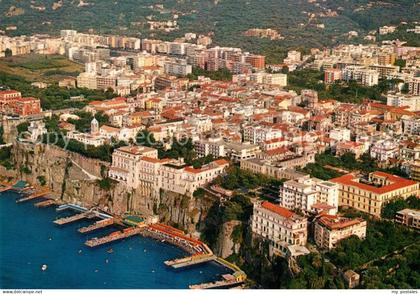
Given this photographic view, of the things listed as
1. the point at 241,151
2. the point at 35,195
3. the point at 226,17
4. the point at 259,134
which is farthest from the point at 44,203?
the point at 226,17

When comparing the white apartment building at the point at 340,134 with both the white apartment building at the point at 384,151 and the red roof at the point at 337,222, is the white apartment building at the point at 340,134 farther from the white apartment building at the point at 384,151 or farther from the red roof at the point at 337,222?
the red roof at the point at 337,222

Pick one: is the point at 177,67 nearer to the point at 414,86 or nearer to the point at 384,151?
the point at 414,86

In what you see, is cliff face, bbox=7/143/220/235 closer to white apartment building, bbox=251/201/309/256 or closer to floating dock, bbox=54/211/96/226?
floating dock, bbox=54/211/96/226

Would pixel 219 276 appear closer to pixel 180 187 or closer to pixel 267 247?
pixel 267 247

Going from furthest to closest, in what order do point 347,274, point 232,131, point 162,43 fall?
point 162,43 < point 232,131 < point 347,274

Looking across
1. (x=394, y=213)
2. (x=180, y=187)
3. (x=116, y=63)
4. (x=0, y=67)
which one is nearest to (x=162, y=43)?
(x=116, y=63)
